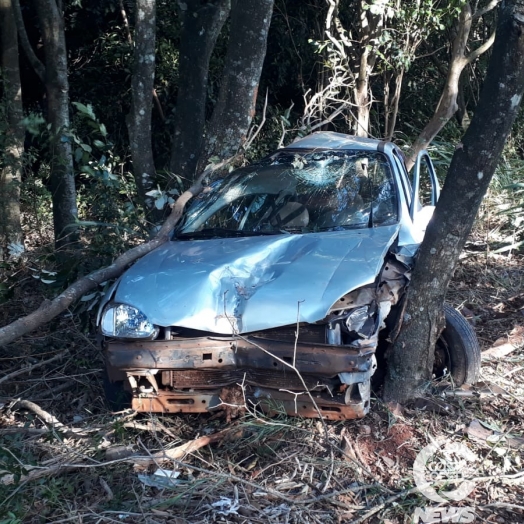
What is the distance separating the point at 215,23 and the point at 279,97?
462cm

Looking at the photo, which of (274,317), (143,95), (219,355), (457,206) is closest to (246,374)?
(219,355)

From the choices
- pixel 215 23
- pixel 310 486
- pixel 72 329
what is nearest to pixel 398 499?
pixel 310 486

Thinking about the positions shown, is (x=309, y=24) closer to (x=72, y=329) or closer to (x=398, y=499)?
(x=72, y=329)

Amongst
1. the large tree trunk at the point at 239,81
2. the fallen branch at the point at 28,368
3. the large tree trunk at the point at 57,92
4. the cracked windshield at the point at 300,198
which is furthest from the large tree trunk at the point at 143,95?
the fallen branch at the point at 28,368

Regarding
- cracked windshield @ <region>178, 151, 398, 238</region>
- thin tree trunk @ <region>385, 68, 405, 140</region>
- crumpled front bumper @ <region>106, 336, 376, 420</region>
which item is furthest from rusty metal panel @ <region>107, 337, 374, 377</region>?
thin tree trunk @ <region>385, 68, 405, 140</region>

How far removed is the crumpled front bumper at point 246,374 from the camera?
11.6ft

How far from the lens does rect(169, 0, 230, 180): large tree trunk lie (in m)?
7.27

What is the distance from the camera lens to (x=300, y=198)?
16.0 ft

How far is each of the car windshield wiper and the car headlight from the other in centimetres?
103

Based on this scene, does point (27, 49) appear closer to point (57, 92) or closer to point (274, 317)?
point (57, 92)

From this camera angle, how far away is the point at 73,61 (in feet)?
35.8

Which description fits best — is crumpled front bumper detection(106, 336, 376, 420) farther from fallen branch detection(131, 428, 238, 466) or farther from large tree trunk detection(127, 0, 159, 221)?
large tree trunk detection(127, 0, 159, 221)

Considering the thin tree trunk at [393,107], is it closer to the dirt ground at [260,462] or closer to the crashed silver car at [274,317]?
the crashed silver car at [274,317]

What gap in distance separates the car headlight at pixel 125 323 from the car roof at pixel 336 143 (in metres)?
2.25
